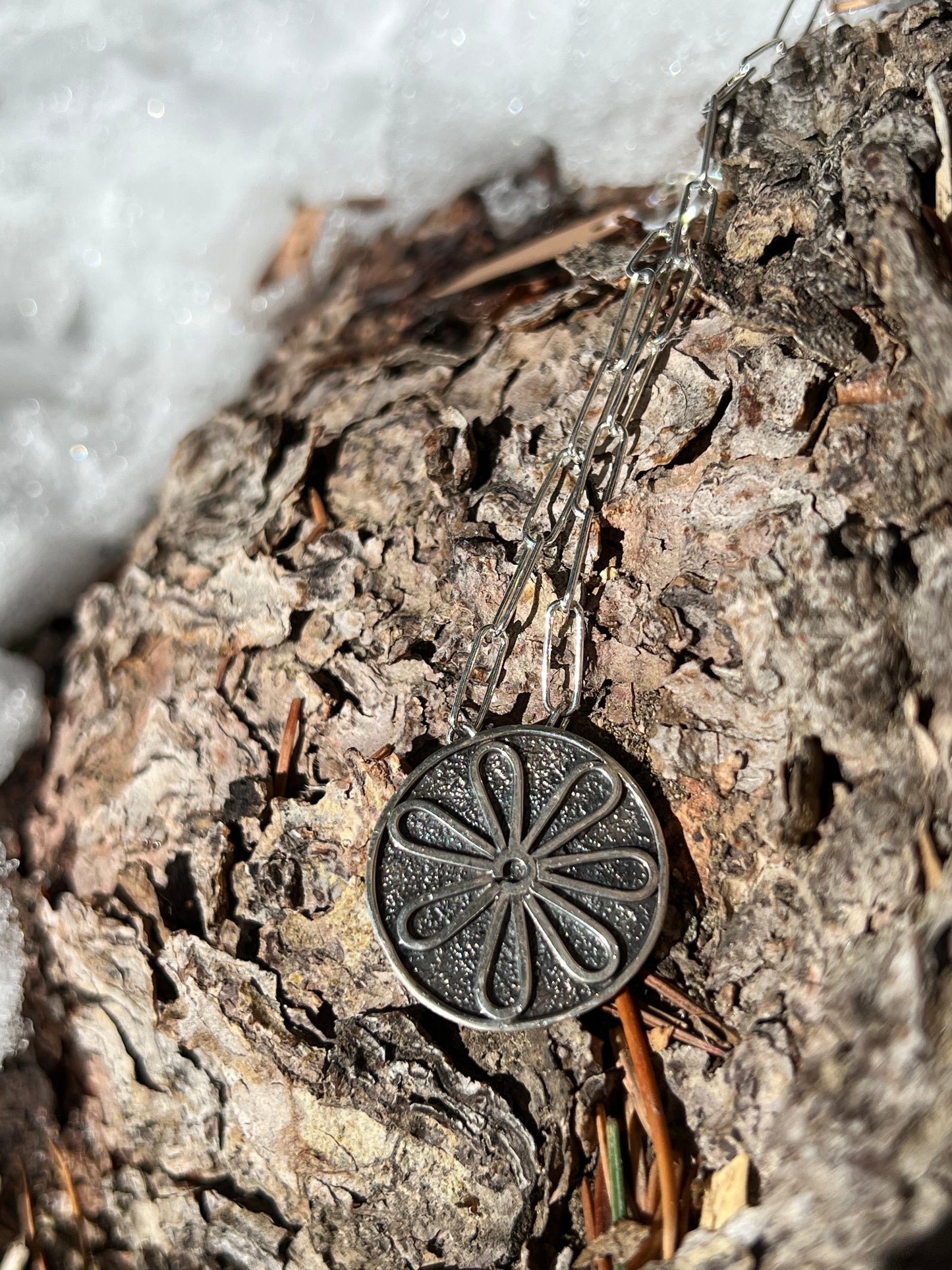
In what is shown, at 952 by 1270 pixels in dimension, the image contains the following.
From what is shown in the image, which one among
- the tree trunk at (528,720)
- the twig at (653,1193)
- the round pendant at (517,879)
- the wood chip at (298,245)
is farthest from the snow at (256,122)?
the twig at (653,1193)

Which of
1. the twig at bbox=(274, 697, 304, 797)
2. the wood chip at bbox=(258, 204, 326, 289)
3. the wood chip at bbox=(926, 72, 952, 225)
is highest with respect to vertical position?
the wood chip at bbox=(258, 204, 326, 289)

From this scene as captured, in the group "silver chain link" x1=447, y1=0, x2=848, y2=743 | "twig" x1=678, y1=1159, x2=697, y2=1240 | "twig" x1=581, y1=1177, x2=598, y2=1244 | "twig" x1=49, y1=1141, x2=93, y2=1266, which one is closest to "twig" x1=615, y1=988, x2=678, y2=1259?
"twig" x1=678, y1=1159, x2=697, y2=1240

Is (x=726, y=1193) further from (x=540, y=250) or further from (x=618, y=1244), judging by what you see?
(x=540, y=250)

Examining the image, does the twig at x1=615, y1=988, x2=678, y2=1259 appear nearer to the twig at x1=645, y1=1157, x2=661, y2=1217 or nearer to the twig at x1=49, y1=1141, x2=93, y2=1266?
the twig at x1=645, y1=1157, x2=661, y2=1217

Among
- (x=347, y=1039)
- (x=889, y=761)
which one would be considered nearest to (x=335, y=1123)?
(x=347, y=1039)

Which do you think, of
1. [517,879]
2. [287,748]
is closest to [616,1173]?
[517,879]

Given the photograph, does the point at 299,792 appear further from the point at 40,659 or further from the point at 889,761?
the point at 889,761
